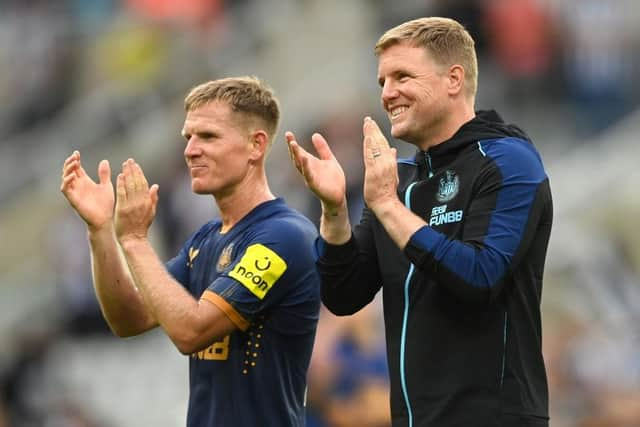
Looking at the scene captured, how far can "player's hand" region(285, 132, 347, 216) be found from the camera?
5.70 meters

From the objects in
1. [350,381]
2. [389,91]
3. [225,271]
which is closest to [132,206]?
[225,271]

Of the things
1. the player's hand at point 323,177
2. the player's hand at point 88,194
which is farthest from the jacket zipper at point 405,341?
the player's hand at point 88,194

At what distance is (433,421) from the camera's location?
5477 mm

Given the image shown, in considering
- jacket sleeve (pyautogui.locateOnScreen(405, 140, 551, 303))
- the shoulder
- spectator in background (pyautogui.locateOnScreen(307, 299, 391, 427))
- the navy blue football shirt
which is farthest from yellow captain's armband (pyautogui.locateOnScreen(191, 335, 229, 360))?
spectator in background (pyautogui.locateOnScreen(307, 299, 391, 427))

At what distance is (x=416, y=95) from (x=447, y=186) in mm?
343

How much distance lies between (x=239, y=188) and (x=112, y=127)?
10.1 m

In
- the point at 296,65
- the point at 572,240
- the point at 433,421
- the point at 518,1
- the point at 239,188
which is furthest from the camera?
the point at 296,65

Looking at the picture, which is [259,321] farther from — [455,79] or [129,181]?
[455,79]

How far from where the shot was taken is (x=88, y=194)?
6.86 meters

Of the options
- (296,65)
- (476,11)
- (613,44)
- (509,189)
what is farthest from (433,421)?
(296,65)

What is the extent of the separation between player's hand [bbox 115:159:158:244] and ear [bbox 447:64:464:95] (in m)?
1.41

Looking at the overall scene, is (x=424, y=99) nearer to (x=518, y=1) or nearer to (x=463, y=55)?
(x=463, y=55)

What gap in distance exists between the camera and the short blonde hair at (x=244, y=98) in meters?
6.77

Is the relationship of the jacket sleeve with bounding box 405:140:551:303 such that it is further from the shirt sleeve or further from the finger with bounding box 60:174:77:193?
the finger with bounding box 60:174:77:193
